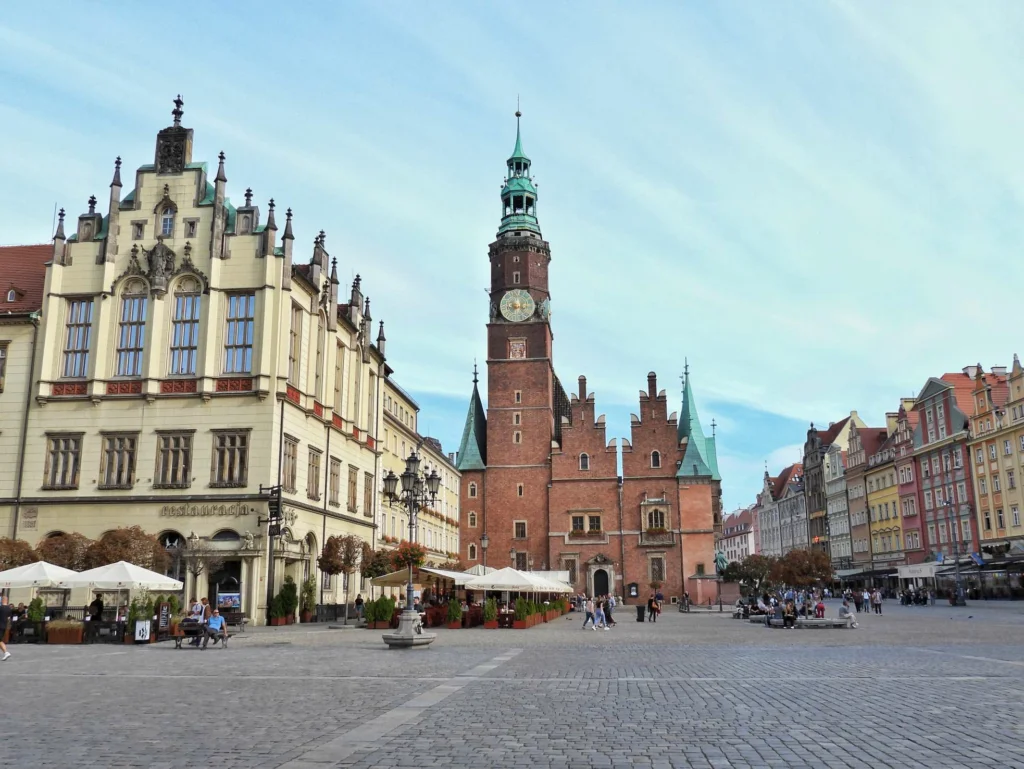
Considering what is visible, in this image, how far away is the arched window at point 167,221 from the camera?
4062cm

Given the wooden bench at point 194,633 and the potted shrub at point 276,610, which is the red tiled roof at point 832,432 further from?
the wooden bench at point 194,633

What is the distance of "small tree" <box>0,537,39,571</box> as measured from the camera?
33219 millimetres

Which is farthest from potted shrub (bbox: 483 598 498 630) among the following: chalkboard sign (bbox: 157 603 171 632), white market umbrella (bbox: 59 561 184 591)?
white market umbrella (bbox: 59 561 184 591)

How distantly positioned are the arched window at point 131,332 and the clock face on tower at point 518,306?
45882mm

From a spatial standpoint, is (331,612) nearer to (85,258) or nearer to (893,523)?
(85,258)

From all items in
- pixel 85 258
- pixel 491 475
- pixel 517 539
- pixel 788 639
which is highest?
pixel 85 258

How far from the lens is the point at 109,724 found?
35.0 ft

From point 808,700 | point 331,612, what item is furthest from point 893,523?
point 808,700

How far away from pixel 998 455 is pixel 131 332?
2498 inches

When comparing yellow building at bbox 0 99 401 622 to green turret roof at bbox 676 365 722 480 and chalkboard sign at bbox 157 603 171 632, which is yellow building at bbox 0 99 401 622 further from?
green turret roof at bbox 676 365 722 480

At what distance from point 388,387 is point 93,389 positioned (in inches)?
862

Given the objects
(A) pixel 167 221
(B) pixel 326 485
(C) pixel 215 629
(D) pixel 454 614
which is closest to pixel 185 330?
(A) pixel 167 221

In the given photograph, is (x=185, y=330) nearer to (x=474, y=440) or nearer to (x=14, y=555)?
(x=14, y=555)

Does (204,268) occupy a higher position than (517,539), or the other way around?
(204,268)
